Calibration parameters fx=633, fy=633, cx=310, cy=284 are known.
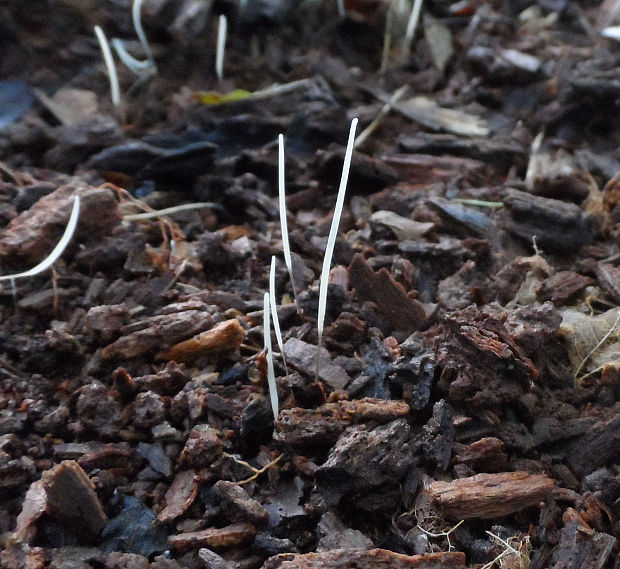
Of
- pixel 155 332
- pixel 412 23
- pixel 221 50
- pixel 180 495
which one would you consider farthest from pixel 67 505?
pixel 412 23

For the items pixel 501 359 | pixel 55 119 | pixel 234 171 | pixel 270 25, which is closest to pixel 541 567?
pixel 501 359

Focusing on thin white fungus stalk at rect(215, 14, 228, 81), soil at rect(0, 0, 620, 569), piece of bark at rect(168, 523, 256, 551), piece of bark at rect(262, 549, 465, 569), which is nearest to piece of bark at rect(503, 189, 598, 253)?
soil at rect(0, 0, 620, 569)

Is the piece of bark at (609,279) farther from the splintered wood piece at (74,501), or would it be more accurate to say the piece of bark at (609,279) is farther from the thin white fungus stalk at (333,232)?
the splintered wood piece at (74,501)

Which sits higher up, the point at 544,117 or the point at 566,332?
the point at 544,117

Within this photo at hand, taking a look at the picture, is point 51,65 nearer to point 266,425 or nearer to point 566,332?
point 266,425

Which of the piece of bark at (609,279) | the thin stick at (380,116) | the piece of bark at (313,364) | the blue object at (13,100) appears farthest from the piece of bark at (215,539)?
the blue object at (13,100)
